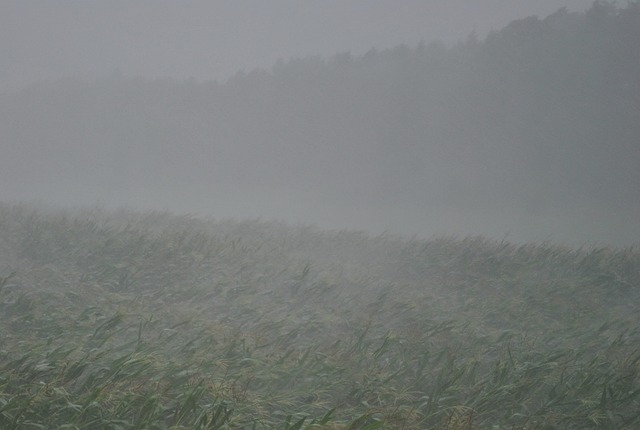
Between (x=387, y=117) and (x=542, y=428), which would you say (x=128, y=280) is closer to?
(x=542, y=428)

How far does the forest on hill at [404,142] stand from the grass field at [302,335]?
1737 cm

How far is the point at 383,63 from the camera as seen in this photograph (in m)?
37.2

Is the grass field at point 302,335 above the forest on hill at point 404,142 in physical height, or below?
below

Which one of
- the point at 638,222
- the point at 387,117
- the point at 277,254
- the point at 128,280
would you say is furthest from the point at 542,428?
the point at 387,117

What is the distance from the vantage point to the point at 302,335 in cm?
691

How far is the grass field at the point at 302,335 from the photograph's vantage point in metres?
4.28

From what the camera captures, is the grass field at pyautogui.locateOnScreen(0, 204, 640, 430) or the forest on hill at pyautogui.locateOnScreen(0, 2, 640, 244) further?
the forest on hill at pyautogui.locateOnScreen(0, 2, 640, 244)

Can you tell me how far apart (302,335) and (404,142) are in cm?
2863

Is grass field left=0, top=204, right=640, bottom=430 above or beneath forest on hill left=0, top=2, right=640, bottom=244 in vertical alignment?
beneath

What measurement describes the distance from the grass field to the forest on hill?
1737cm

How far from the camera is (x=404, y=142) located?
112 feet

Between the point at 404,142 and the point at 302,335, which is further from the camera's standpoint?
the point at 404,142

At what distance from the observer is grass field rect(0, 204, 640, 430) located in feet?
14.0

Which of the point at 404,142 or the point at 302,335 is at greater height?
the point at 404,142
